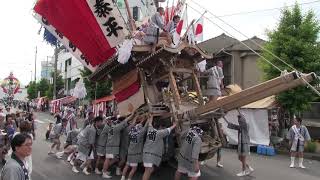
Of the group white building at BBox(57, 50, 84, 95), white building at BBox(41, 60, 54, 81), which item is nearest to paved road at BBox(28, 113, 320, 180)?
white building at BBox(57, 50, 84, 95)

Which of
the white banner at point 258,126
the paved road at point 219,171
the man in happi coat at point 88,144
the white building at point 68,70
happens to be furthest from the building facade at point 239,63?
the white building at point 68,70

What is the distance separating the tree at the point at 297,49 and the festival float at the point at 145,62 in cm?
847

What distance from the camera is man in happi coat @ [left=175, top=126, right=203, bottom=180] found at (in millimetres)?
10015

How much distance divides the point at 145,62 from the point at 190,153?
2.90 metres

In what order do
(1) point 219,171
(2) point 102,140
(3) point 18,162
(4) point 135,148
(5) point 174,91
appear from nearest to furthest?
(3) point 18,162 → (4) point 135,148 → (5) point 174,91 → (2) point 102,140 → (1) point 219,171

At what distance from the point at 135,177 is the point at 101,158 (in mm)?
1386

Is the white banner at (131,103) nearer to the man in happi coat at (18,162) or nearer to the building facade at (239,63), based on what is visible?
the man in happi coat at (18,162)

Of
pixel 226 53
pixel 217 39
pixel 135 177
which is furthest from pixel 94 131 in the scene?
pixel 217 39

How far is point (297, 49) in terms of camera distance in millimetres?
20656

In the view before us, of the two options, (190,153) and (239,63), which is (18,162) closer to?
(190,153)

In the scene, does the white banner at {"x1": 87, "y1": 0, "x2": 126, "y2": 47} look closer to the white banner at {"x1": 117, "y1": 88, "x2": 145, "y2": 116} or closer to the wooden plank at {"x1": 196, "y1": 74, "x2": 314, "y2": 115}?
the white banner at {"x1": 117, "y1": 88, "x2": 145, "y2": 116}

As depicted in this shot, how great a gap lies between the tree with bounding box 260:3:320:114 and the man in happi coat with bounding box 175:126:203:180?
37.4ft

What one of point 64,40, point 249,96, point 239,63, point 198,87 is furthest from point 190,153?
point 239,63

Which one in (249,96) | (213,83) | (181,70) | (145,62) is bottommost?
(249,96)
